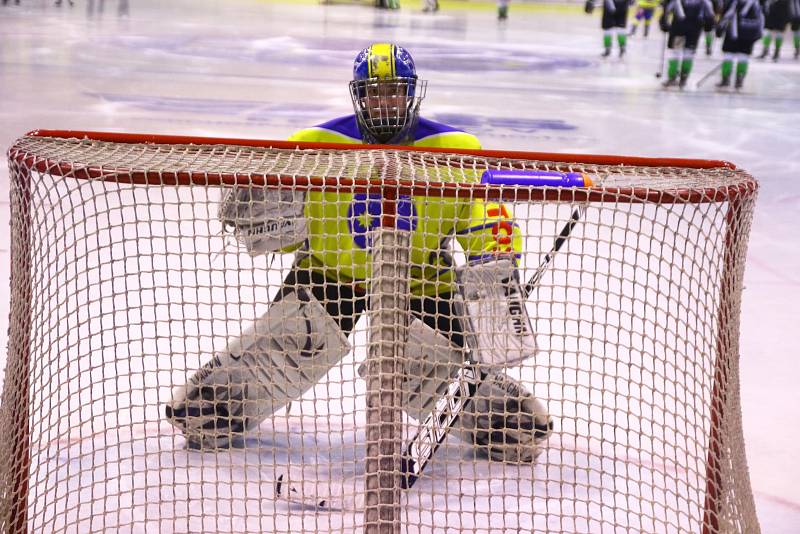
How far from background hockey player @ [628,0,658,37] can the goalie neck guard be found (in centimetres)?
872

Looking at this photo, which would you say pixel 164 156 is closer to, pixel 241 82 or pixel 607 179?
pixel 607 179

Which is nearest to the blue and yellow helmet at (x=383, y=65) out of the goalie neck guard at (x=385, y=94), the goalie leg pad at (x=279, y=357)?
the goalie neck guard at (x=385, y=94)

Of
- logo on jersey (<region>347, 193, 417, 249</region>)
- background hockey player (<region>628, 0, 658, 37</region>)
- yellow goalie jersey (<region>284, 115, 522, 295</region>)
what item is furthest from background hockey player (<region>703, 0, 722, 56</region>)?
logo on jersey (<region>347, 193, 417, 249</region>)

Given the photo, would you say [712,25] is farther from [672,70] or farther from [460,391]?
[460,391]

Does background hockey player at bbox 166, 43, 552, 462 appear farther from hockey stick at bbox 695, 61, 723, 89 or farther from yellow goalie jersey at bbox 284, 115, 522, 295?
hockey stick at bbox 695, 61, 723, 89

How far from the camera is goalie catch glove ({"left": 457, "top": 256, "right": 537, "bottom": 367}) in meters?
1.80

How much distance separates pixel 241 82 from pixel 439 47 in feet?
7.87

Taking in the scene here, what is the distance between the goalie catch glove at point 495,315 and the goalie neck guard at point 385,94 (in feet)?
1.71

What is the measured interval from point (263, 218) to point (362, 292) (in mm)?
580

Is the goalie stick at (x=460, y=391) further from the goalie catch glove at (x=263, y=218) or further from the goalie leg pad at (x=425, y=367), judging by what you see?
the goalie catch glove at (x=263, y=218)

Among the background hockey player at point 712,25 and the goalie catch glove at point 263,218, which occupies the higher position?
the background hockey player at point 712,25

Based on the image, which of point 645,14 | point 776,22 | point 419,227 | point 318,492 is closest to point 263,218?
point 419,227

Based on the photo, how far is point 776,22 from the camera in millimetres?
10336

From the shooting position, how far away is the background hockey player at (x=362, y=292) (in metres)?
1.84
